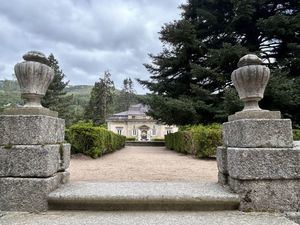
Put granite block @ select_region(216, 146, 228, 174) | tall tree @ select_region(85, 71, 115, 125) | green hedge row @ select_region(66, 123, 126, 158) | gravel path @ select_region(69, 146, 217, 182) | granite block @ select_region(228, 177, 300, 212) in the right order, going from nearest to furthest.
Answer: granite block @ select_region(228, 177, 300, 212), granite block @ select_region(216, 146, 228, 174), gravel path @ select_region(69, 146, 217, 182), green hedge row @ select_region(66, 123, 126, 158), tall tree @ select_region(85, 71, 115, 125)

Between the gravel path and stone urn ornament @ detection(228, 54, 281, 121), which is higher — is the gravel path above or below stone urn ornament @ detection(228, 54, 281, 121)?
below

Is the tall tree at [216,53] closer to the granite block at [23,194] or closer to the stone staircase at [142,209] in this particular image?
the stone staircase at [142,209]

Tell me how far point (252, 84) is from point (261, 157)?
83 centimetres

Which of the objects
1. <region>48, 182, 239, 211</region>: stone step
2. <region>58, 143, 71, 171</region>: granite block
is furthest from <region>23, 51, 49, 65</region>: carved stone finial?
<region>48, 182, 239, 211</region>: stone step

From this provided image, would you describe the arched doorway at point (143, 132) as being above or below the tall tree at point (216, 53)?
below

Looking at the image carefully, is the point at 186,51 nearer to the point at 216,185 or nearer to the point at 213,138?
the point at 213,138

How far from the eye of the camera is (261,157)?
2.84 meters

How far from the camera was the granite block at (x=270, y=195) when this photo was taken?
2777 mm

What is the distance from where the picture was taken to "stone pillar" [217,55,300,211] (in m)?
2.79

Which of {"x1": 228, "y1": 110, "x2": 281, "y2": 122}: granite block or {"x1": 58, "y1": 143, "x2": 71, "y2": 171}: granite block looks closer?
{"x1": 228, "y1": 110, "x2": 281, "y2": 122}: granite block

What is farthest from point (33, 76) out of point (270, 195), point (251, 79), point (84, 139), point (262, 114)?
point (84, 139)

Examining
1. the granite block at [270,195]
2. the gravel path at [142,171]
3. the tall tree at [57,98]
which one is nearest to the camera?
the granite block at [270,195]

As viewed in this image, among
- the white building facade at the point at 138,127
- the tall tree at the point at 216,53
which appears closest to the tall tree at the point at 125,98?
the white building facade at the point at 138,127

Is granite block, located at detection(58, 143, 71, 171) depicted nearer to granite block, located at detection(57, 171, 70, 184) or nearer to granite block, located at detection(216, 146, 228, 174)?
granite block, located at detection(57, 171, 70, 184)
